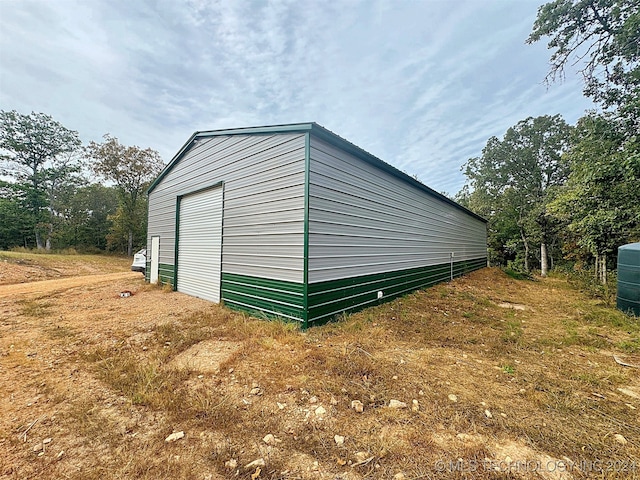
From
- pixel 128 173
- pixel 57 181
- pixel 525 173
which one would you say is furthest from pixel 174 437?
pixel 57 181

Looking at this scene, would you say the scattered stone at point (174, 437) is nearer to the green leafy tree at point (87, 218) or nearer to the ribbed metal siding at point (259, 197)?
the ribbed metal siding at point (259, 197)

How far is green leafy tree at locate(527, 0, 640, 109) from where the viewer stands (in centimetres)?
689

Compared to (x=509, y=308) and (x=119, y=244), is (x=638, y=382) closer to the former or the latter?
(x=509, y=308)

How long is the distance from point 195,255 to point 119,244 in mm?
22835

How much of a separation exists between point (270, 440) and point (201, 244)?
20.5 feet

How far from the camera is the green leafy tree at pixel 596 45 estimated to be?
6895mm

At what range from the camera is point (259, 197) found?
17.3ft

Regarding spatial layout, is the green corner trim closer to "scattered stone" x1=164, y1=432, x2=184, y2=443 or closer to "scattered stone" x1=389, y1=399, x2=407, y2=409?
"scattered stone" x1=389, y1=399, x2=407, y2=409

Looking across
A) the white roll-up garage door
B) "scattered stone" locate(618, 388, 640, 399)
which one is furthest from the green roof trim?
"scattered stone" locate(618, 388, 640, 399)

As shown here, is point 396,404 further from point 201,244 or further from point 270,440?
point 201,244

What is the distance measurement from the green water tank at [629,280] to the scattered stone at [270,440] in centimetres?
789

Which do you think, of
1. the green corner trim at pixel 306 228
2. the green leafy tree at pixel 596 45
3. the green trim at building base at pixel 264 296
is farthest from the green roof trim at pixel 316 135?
the green leafy tree at pixel 596 45

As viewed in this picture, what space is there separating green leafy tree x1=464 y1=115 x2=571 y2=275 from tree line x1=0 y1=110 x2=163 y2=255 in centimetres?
2626

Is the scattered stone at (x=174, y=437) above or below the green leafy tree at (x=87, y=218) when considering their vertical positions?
below
